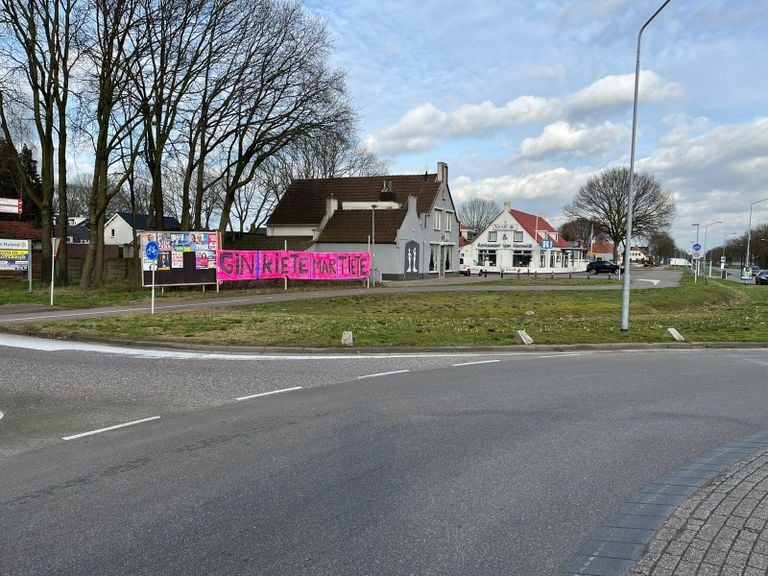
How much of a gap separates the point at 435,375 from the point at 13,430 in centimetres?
609

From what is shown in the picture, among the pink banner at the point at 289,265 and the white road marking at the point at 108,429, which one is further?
the pink banner at the point at 289,265

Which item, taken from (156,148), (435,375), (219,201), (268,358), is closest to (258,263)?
(156,148)

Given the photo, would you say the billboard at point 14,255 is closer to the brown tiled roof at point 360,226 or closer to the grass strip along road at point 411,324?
the grass strip along road at point 411,324

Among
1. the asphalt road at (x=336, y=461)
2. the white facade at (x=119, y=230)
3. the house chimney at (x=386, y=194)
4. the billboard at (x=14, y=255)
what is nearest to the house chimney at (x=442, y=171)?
the house chimney at (x=386, y=194)

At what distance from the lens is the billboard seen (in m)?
26.0

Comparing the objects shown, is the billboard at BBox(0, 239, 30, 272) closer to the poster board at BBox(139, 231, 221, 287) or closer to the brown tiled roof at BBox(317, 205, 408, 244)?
the poster board at BBox(139, 231, 221, 287)

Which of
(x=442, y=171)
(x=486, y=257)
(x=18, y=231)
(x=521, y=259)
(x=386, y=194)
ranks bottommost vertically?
(x=521, y=259)

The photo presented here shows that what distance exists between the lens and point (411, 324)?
1748 centimetres

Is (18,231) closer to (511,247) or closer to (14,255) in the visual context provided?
(14,255)

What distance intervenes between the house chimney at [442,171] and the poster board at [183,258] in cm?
2874

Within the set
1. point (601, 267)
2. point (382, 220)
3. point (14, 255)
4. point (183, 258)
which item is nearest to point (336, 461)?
point (183, 258)

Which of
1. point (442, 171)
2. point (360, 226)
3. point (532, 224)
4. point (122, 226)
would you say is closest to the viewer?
point (360, 226)

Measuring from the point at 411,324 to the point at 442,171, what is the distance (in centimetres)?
3835

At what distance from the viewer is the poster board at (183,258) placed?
2672 centimetres
